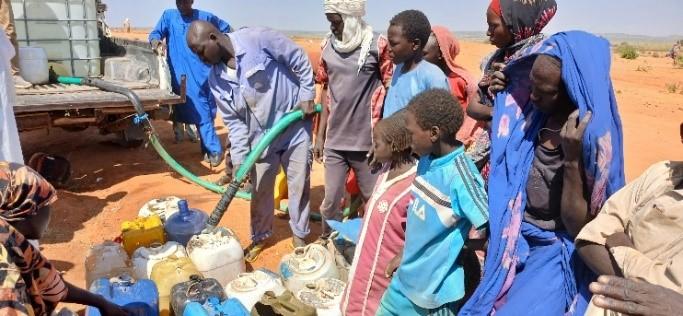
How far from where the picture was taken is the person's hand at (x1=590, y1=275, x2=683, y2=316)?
1.43 meters

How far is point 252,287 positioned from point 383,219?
1.13 metres

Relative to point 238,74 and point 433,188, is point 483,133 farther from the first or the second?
point 238,74

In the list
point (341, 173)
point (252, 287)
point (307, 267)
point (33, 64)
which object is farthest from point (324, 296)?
point (33, 64)

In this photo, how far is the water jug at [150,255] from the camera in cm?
347

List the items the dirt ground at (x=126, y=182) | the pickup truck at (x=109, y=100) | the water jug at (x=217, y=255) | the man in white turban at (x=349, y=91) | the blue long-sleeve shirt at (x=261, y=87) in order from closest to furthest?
the water jug at (x=217, y=255)
the man in white turban at (x=349, y=91)
the blue long-sleeve shirt at (x=261, y=87)
the dirt ground at (x=126, y=182)
the pickup truck at (x=109, y=100)

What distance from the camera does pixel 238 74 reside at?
3.88 m

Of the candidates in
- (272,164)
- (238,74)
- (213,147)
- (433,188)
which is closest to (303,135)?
(272,164)

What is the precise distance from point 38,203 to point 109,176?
15.9 ft

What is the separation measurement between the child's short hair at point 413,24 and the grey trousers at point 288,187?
4.19ft

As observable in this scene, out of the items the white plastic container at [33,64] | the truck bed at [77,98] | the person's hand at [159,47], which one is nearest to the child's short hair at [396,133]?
the truck bed at [77,98]

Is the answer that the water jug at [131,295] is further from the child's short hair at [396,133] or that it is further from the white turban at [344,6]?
the white turban at [344,6]

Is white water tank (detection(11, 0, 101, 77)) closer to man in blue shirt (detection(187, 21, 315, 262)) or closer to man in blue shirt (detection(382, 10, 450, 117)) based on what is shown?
man in blue shirt (detection(187, 21, 315, 262))

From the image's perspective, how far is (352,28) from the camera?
3.69 meters

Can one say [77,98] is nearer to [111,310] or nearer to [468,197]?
[111,310]
